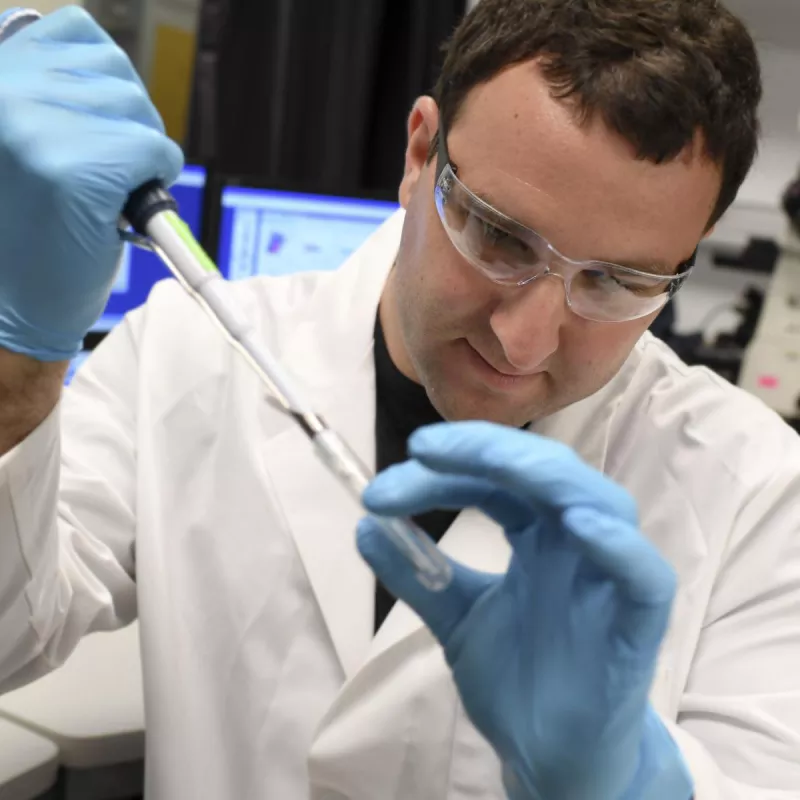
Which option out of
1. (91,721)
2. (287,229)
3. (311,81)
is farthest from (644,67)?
(311,81)

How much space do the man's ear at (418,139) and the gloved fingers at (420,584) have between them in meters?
0.55

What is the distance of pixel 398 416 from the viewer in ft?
3.91

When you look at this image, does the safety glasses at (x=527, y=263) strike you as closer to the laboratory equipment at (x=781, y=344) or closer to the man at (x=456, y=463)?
the man at (x=456, y=463)

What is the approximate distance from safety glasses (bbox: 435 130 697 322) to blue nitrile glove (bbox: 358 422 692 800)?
0.31 meters

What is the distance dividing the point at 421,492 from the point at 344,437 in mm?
505

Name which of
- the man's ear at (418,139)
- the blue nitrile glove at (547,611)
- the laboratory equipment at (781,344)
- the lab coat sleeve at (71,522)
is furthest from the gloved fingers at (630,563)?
the laboratory equipment at (781,344)

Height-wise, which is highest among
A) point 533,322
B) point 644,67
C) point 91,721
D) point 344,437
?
point 644,67

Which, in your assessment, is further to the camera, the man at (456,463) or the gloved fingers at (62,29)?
the gloved fingers at (62,29)

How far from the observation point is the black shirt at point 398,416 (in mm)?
1135

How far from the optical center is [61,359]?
2.73 feet

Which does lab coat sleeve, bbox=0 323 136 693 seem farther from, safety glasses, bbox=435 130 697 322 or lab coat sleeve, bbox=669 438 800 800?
lab coat sleeve, bbox=669 438 800 800

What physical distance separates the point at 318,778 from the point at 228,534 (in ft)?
1.01

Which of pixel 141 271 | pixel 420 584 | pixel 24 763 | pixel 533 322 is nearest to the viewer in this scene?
pixel 420 584

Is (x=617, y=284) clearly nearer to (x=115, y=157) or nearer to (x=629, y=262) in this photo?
(x=629, y=262)
